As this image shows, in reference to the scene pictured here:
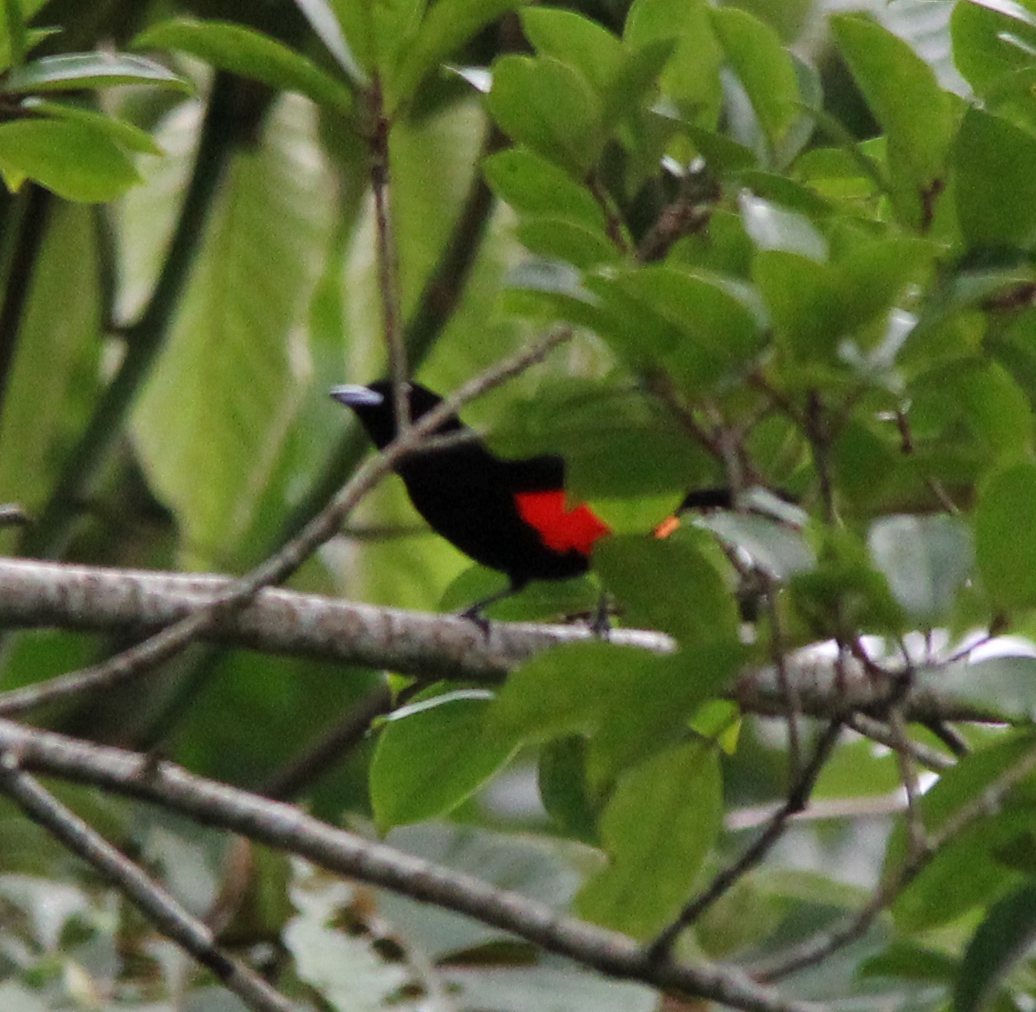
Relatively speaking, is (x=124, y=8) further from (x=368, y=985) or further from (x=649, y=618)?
(x=649, y=618)

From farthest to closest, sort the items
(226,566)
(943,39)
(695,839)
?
1. (226,566)
2. (943,39)
3. (695,839)

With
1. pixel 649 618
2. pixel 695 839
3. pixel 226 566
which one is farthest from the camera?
pixel 226 566

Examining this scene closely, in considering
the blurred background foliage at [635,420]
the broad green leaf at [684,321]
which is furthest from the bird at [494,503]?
the broad green leaf at [684,321]

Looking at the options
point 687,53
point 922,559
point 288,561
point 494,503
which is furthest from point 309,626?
point 494,503

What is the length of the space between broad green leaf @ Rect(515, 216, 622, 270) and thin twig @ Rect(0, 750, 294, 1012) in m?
0.88

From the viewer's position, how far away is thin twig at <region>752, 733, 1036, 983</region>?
1387 millimetres

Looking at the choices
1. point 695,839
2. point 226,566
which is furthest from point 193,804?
point 226,566

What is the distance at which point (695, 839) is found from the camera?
1.71 metres

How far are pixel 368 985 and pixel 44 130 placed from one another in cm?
127

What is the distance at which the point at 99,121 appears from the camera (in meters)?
1.86

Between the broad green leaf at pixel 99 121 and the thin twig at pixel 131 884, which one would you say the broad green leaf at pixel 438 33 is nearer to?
the broad green leaf at pixel 99 121

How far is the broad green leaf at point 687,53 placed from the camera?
1.86m

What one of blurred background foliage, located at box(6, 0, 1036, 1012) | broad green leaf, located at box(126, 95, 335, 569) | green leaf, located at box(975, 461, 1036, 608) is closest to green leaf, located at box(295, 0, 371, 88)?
blurred background foliage, located at box(6, 0, 1036, 1012)

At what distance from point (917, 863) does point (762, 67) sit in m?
0.84
